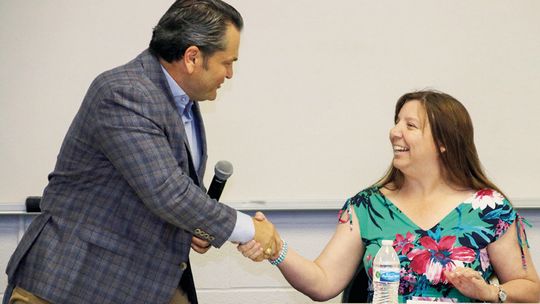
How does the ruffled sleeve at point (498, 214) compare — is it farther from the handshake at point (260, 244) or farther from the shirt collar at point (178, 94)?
the shirt collar at point (178, 94)

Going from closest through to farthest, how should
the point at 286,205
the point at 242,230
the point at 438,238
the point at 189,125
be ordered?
the point at 242,230 → the point at 189,125 → the point at 438,238 → the point at 286,205

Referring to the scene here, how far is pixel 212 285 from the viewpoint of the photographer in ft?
12.1

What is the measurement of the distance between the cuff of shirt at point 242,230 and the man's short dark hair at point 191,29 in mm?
548

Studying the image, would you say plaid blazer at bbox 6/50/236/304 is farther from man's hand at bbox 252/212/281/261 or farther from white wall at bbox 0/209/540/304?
white wall at bbox 0/209/540/304

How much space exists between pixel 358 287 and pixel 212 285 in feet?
2.96

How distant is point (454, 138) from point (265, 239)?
83 centimetres

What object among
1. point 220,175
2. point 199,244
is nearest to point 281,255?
point 199,244

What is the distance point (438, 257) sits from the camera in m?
2.92

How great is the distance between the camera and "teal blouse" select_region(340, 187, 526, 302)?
9.50 ft

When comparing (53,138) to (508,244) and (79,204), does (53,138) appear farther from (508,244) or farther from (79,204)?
(508,244)

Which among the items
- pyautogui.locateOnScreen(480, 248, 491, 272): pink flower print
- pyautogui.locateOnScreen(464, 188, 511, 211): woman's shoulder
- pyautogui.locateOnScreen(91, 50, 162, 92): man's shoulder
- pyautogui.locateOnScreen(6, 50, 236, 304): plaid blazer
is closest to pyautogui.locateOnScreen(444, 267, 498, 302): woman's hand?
pyautogui.locateOnScreen(480, 248, 491, 272): pink flower print

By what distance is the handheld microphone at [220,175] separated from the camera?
265 centimetres

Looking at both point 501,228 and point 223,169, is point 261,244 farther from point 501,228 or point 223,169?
point 501,228

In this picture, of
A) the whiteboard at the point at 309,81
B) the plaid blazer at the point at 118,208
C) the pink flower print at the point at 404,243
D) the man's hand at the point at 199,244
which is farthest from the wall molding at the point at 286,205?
the plaid blazer at the point at 118,208
